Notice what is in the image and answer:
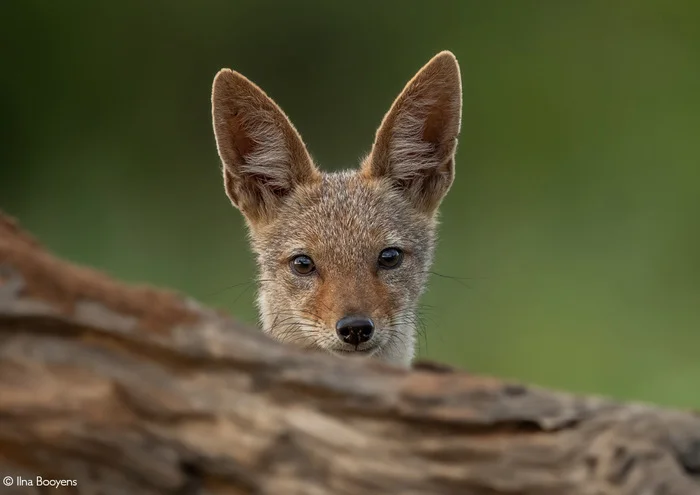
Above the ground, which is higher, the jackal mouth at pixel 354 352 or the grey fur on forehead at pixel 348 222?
the grey fur on forehead at pixel 348 222

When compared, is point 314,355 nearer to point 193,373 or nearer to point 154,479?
point 193,373

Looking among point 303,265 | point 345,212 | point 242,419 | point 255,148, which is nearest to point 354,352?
point 303,265

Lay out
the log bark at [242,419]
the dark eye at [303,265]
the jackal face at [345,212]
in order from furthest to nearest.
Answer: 1. the dark eye at [303,265]
2. the jackal face at [345,212]
3. the log bark at [242,419]

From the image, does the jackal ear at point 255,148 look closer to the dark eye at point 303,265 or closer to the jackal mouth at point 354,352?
the dark eye at point 303,265

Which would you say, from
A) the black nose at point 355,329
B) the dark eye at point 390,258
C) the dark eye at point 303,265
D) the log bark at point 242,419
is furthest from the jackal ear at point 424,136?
the log bark at point 242,419

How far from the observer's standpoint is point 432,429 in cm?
267

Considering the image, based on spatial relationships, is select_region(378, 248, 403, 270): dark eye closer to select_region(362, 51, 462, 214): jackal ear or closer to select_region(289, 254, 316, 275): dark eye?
select_region(289, 254, 316, 275): dark eye

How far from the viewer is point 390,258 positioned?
5164mm

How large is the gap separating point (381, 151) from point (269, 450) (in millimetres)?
3118

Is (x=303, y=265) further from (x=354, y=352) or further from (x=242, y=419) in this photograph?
(x=242, y=419)

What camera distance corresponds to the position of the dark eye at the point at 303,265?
511 cm

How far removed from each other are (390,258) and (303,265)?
462mm

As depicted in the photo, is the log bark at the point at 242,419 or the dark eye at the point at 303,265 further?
the dark eye at the point at 303,265

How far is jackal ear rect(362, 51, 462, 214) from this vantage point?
17.1ft
